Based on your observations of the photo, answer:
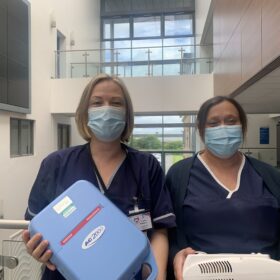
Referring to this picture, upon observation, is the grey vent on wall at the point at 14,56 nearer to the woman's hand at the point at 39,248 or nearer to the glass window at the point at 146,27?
the woman's hand at the point at 39,248

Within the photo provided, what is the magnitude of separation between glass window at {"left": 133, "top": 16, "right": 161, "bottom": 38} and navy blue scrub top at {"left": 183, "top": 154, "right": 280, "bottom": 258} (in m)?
12.1

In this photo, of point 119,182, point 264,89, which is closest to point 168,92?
point 264,89

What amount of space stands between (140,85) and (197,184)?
6009 mm

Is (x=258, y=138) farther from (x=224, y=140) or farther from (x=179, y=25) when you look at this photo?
(x=179, y=25)

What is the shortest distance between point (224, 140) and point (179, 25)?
39.6 feet

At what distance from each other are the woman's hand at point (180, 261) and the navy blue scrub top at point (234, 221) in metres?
0.09

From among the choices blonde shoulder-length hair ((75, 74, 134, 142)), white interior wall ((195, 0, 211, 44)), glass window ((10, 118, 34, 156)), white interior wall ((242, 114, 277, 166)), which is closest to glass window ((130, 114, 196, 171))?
white interior wall ((242, 114, 277, 166))

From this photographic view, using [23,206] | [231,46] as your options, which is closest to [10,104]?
[23,206]

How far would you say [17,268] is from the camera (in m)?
1.52

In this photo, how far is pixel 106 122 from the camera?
4.06 feet

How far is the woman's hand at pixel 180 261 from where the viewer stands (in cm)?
108

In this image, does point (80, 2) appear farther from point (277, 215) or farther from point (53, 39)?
point (277, 215)

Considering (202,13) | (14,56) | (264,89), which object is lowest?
(264,89)

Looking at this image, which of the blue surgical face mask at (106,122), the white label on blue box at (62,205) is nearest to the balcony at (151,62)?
the blue surgical face mask at (106,122)
